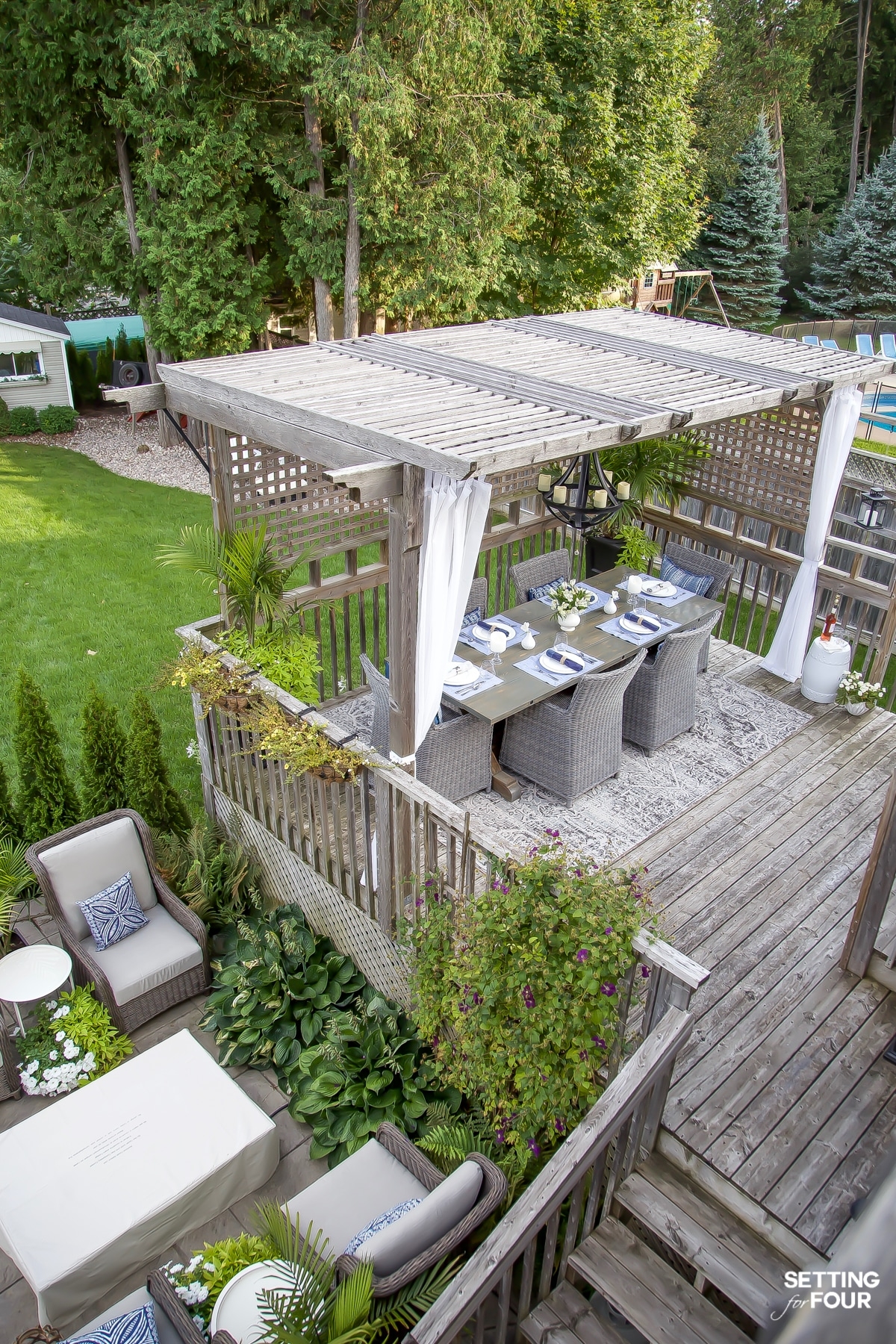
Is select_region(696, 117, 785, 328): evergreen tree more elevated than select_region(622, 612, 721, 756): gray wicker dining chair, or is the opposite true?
select_region(696, 117, 785, 328): evergreen tree

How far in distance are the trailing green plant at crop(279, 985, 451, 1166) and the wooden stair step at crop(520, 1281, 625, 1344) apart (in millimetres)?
1091

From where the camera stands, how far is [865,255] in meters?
26.1

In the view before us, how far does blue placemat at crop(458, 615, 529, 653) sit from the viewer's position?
6.90 meters

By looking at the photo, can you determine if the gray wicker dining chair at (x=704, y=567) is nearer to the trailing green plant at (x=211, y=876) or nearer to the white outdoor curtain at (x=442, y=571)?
the white outdoor curtain at (x=442, y=571)

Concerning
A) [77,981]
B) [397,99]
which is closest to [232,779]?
[77,981]

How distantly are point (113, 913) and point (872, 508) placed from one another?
6789 mm

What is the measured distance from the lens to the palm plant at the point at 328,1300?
10.0ft

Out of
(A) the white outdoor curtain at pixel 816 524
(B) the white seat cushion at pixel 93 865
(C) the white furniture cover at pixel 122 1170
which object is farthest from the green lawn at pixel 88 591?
(A) the white outdoor curtain at pixel 816 524

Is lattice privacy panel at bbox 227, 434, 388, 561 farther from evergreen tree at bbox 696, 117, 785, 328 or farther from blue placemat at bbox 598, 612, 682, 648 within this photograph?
evergreen tree at bbox 696, 117, 785, 328

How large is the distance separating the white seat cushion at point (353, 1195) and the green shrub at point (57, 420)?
16.2 meters

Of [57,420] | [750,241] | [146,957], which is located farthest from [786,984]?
[750,241]

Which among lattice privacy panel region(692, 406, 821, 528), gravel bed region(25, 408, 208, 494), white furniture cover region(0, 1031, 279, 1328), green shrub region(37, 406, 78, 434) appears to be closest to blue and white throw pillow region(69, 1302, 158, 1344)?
white furniture cover region(0, 1031, 279, 1328)

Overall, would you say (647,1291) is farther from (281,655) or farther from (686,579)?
(686,579)

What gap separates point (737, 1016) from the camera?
452 cm
